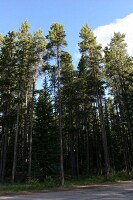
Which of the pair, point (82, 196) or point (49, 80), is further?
point (49, 80)

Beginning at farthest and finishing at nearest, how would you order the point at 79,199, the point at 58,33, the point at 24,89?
1. the point at 24,89
2. the point at 58,33
3. the point at 79,199

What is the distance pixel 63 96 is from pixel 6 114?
24.6 ft

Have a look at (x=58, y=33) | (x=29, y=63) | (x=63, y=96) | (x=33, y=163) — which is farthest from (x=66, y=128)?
(x=58, y=33)

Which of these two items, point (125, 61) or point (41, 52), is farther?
point (125, 61)

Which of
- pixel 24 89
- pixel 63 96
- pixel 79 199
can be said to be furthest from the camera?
pixel 63 96

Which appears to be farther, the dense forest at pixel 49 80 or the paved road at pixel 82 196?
the dense forest at pixel 49 80

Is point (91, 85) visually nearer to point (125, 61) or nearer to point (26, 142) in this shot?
point (125, 61)

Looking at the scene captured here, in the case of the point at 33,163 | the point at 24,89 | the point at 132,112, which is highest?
the point at 24,89

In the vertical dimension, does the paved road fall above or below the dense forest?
below

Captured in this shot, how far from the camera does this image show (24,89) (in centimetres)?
3044

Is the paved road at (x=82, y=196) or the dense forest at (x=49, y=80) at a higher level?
the dense forest at (x=49, y=80)

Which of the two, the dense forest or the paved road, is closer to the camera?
the paved road

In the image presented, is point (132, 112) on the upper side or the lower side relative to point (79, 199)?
upper

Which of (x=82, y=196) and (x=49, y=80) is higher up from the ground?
(x=49, y=80)
